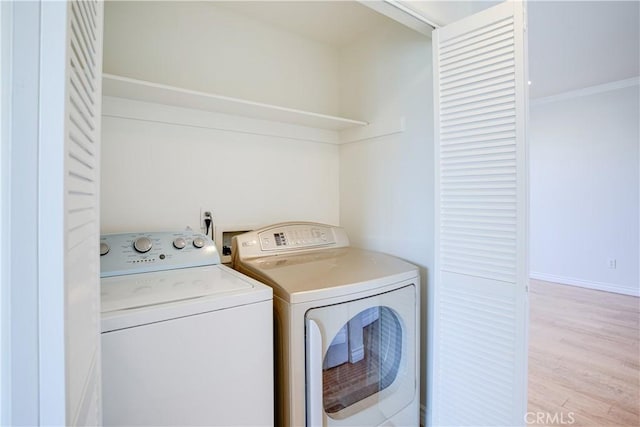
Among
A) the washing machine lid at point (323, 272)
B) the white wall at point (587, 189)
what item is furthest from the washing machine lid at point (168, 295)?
the white wall at point (587, 189)

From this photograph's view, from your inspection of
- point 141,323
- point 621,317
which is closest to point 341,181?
point 141,323

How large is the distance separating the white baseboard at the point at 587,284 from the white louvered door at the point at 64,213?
490 centimetres

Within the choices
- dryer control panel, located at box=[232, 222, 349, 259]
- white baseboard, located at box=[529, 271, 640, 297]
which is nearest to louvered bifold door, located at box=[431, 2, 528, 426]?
dryer control panel, located at box=[232, 222, 349, 259]

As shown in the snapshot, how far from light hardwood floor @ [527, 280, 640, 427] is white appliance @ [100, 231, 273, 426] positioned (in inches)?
67.8

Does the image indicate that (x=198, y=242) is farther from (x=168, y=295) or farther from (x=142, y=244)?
(x=168, y=295)

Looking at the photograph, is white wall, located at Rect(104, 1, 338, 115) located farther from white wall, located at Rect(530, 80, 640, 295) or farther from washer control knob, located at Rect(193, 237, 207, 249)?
white wall, located at Rect(530, 80, 640, 295)

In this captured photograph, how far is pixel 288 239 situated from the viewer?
179cm

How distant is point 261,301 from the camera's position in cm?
109

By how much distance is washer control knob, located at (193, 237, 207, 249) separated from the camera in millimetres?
1474

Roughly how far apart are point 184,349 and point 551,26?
3.30 metres

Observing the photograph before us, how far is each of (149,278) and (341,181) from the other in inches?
57.1

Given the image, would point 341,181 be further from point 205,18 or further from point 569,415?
point 569,415

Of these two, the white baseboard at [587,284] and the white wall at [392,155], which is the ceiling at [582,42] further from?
the white baseboard at [587,284]

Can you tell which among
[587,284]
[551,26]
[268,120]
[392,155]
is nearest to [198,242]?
[268,120]
